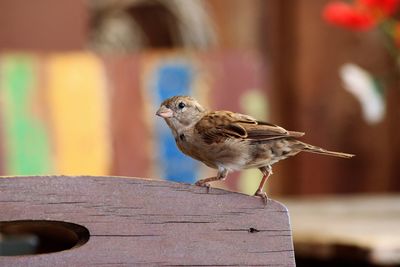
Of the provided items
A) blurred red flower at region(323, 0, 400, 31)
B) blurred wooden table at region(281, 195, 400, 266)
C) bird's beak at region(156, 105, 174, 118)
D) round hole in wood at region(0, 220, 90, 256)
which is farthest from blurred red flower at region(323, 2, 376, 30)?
bird's beak at region(156, 105, 174, 118)

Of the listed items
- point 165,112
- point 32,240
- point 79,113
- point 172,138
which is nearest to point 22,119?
point 79,113

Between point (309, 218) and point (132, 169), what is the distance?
3.07ft

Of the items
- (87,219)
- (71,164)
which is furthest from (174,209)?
(71,164)

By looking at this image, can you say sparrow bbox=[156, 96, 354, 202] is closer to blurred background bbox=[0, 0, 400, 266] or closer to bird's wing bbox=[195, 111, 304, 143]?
bird's wing bbox=[195, 111, 304, 143]

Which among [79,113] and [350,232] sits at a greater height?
[79,113]

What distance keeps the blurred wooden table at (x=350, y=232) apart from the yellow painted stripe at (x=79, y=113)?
2.43 ft

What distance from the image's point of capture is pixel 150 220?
78 centimetres

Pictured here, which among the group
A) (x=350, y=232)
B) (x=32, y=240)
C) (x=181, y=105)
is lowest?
(x=350, y=232)

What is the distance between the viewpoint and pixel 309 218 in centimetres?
244

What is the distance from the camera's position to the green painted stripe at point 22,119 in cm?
302

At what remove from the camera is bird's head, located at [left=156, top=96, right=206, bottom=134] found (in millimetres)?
1189

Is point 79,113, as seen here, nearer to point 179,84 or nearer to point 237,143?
point 179,84

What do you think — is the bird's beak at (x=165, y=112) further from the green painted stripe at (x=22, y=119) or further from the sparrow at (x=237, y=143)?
the green painted stripe at (x=22, y=119)

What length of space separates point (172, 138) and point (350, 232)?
140 cm
